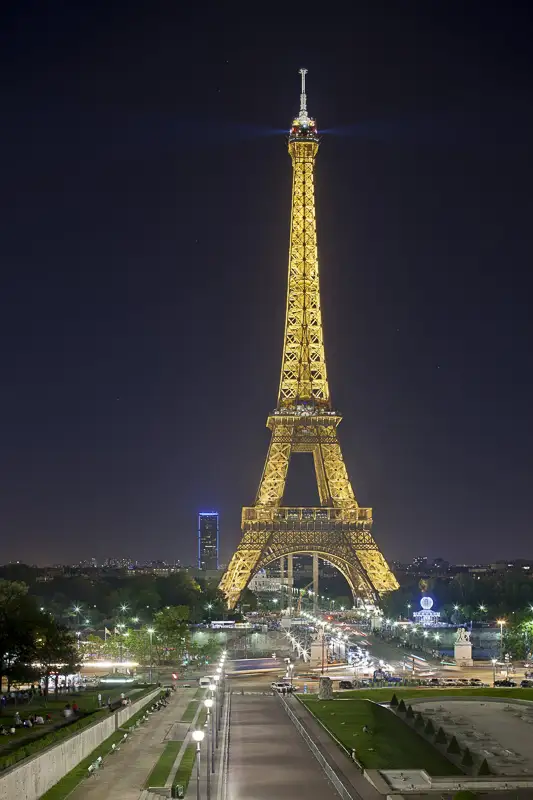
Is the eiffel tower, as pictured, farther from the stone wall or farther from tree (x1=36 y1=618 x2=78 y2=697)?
the stone wall

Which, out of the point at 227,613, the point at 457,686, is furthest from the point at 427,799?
the point at 227,613

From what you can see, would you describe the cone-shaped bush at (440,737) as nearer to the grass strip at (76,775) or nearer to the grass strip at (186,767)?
the grass strip at (186,767)

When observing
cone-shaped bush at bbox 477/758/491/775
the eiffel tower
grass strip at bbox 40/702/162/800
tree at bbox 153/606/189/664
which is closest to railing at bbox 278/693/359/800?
cone-shaped bush at bbox 477/758/491/775

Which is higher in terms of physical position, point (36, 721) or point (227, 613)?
point (227, 613)

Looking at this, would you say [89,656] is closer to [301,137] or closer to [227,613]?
[227,613]

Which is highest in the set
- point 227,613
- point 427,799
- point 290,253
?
point 290,253

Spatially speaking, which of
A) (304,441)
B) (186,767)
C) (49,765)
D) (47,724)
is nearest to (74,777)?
(49,765)
